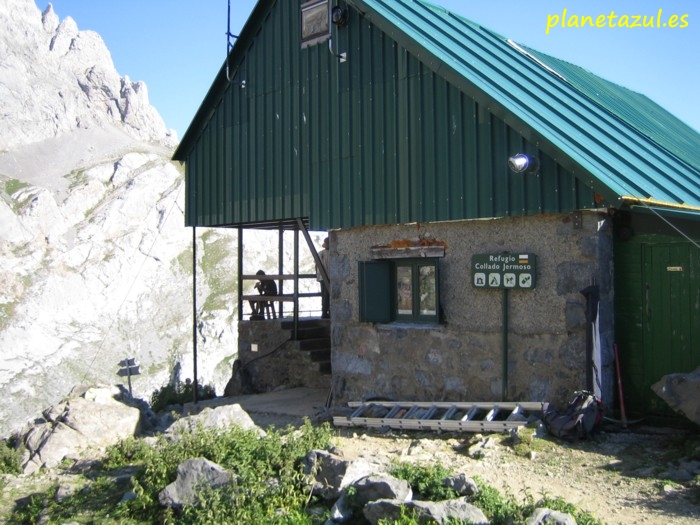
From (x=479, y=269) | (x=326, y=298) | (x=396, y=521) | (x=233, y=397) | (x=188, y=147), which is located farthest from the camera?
(x=326, y=298)

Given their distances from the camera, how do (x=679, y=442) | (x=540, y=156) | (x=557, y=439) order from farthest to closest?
1. (x=540, y=156)
2. (x=557, y=439)
3. (x=679, y=442)

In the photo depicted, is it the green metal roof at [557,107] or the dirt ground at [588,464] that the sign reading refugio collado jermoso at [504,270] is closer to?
the green metal roof at [557,107]

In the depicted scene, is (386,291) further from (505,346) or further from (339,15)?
(339,15)

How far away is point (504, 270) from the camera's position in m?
9.14

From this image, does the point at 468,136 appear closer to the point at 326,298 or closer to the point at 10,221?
the point at 326,298

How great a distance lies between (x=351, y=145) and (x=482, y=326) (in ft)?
11.8

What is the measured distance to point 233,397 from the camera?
49.4ft

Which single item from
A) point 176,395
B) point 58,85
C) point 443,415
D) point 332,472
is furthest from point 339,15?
point 58,85

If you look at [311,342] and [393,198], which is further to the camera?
[311,342]

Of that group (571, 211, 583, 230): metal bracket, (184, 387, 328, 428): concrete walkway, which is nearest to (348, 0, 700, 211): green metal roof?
(571, 211, 583, 230): metal bracket

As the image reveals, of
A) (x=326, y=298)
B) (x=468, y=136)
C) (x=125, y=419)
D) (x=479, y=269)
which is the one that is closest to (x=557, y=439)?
(x=479, y=269)

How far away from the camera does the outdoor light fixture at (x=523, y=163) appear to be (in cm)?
854

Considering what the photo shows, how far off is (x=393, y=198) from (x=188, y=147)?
5.58 m

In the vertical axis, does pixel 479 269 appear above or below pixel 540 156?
below
